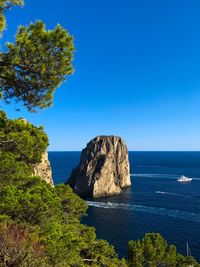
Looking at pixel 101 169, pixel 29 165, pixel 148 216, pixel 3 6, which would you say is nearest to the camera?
pixel 3 6

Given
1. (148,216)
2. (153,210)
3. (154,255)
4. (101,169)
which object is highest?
(101,169)

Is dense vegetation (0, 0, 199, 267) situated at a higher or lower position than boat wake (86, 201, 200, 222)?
higher

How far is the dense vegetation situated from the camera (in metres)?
12.1

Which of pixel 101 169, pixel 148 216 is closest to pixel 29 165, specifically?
pixel 148 216

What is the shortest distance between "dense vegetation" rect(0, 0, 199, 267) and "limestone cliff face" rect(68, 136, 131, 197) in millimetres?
85583

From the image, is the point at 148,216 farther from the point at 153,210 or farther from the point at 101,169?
the point at 101,169

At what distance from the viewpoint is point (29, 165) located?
2288cm

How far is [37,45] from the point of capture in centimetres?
1199

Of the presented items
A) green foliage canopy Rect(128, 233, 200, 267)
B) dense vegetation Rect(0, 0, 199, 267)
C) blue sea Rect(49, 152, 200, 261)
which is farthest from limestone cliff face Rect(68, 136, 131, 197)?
dense vegetation Rect(0, 0, 199, 267)

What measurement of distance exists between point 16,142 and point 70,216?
58.5ft

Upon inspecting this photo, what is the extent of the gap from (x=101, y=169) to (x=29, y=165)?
318 ft

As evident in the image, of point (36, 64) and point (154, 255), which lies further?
point (154, 255)

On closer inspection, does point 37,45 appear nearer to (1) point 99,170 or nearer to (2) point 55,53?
(2) point 55,53

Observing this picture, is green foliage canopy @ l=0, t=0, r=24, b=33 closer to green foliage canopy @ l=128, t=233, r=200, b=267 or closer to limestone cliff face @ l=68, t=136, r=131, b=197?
green foliage canopy @ l=128, t=233, r=200, b=267
